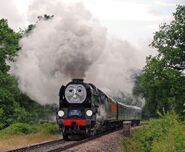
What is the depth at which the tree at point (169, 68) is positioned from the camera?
134 ft

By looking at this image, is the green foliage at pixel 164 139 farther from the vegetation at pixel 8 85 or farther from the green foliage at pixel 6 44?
the green foliage at pixel 6 44

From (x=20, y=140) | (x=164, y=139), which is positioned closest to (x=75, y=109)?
(x=20, y=140)

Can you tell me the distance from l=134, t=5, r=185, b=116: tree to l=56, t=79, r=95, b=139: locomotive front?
12.8 metres

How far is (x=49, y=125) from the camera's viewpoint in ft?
118

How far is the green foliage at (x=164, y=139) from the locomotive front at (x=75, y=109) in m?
7.55

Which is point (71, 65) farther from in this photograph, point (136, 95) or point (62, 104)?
point (136, 95)

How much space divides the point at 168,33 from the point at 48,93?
48.1 feet

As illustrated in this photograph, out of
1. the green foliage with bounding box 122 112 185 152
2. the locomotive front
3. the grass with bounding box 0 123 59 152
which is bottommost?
the green foliage with bounding box 122 112 185 152

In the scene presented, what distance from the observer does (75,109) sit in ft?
94.4

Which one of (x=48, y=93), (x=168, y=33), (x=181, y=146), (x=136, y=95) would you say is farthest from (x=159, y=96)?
(x=181, y=146)

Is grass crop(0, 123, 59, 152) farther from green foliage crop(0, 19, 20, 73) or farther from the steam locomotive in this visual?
green foliage crop(0, 19, 20, 73)

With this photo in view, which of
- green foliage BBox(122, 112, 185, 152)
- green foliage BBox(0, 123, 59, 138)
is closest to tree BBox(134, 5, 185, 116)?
green foliage BBox(0, 123, 59, 138)

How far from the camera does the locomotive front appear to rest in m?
28.3

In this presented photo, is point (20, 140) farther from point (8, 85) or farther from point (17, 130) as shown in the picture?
point (8, 85)
